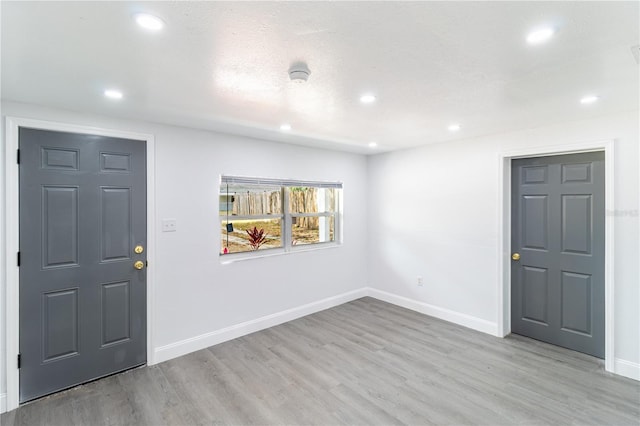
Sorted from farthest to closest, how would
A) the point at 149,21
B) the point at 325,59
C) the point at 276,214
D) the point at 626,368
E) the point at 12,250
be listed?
the point at 276,214, the point at 626,368, the point at 12,250, the point at 325,59, the point at 149,21

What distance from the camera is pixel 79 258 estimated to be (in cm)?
268

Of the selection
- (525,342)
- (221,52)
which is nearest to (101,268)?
(221,52)

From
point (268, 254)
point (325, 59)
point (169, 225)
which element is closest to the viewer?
point (325, 59)

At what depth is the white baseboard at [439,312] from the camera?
3692mm

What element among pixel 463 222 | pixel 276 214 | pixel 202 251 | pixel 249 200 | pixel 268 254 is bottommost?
pixel 268 254

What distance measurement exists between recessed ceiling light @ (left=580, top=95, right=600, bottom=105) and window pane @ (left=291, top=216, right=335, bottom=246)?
3205mm

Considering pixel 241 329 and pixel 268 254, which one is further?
pixel 268 254

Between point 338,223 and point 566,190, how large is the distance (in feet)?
9.33

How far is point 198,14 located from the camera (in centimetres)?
129

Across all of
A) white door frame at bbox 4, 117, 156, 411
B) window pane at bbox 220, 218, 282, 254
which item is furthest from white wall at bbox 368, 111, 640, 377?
white door frame at bbox 4, 117, 156, 411

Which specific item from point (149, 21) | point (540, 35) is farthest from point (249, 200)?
point (540, 35)

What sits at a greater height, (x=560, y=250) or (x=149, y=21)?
(x=149, y=21)

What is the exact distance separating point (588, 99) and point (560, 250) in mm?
1624

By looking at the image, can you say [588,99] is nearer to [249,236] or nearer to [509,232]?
[509,232]
